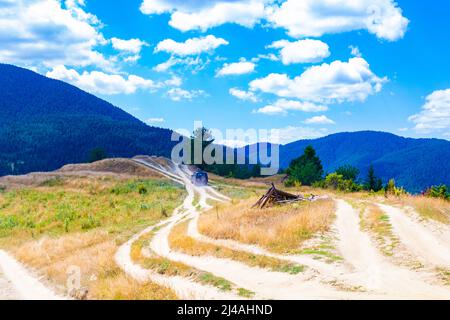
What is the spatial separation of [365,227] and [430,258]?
6.88 metres

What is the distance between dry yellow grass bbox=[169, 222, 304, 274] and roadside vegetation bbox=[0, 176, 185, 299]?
3484 millimetres

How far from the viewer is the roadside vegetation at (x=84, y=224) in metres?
16.4

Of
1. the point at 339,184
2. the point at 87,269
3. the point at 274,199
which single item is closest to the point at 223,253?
the point at 87,269

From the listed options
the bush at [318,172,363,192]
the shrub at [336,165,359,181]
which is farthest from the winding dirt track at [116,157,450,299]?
the shrub at [336,165,359,181]

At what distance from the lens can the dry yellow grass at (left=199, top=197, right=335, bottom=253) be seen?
19.8 metres

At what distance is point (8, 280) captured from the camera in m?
19.8

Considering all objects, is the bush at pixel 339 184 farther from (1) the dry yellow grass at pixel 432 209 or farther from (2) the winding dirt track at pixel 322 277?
(2) the winding dirt track at pixel 322 277

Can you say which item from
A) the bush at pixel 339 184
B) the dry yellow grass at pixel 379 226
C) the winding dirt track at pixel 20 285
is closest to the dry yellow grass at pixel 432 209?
the dry yellow grass at pixel 379 226

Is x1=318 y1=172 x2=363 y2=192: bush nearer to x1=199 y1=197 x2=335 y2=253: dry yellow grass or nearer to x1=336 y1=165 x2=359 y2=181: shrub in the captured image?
x1=199 y1=197 x2=335 y2=253: dry yellow grass

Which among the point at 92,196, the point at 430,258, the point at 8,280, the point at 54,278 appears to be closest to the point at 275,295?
the point at 430,258

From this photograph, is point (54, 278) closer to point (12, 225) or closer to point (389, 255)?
point (389, 255)

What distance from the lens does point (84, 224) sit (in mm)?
38188

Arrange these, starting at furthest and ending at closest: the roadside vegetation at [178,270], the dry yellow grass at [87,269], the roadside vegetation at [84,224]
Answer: the roadside vegetation at [84,224] < the dry yellow grass at [87,269] < the roadside vegetation at [178,270]

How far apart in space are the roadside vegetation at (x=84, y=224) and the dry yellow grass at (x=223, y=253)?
137 inches
